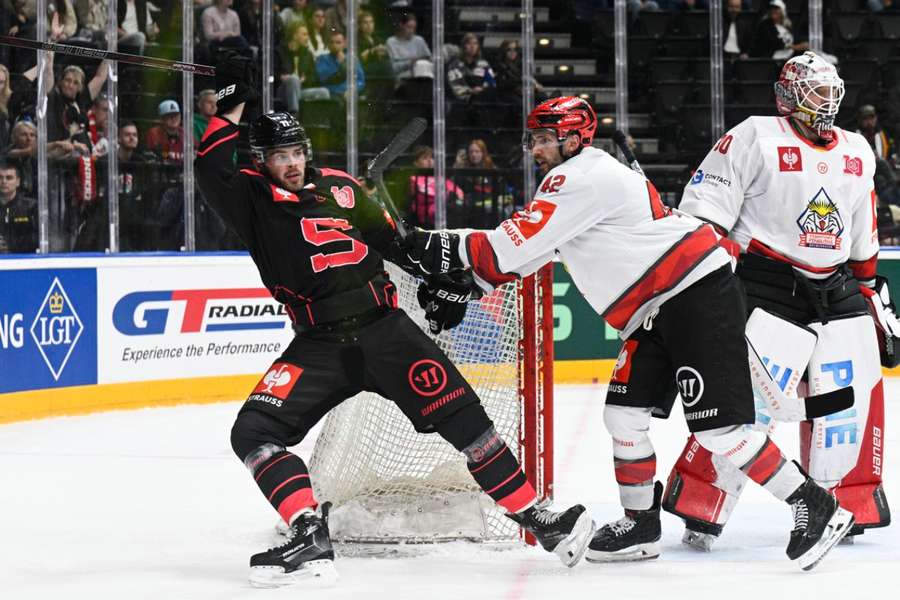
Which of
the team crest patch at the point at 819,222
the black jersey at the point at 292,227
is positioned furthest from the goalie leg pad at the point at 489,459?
the team crest patch at the point at 819,222

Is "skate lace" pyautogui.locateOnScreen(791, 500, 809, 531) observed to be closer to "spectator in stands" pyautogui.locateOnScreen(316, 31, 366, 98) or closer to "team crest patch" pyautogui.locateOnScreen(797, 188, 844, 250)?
"team crest patch" pyautogui.locateOnScreen(797, 188, 844, 250)

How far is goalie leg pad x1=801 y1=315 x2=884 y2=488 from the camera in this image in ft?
12.0

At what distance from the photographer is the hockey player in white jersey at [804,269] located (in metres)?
3.58

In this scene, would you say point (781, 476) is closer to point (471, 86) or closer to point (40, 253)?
point (40, 253)

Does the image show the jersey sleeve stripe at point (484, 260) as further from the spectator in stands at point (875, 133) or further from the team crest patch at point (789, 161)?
the spectator in stands at point (875, 133)

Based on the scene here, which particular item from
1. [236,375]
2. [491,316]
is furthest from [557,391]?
[491,316]

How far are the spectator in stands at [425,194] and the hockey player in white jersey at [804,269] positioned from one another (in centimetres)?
418

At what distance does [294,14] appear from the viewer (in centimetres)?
784

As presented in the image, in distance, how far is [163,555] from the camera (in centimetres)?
356

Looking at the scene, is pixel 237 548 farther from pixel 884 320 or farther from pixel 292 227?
pixel 884 320

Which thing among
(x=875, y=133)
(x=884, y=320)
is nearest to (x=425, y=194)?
(x=875, y=133)

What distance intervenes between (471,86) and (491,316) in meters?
4.39

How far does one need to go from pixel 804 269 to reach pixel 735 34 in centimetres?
534

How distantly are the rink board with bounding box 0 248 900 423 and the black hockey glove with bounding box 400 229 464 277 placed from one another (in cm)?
330
